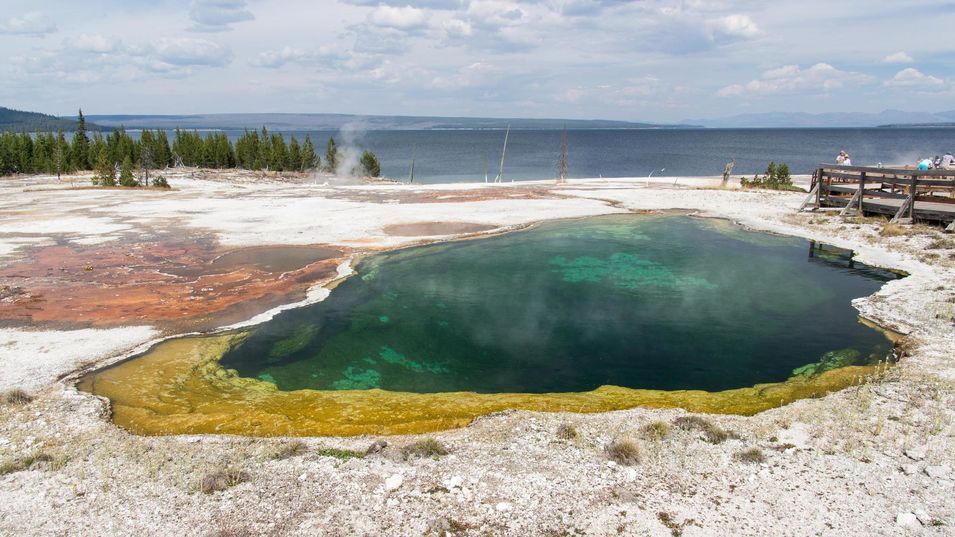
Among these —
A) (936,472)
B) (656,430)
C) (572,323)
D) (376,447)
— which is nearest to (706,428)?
(656,430)

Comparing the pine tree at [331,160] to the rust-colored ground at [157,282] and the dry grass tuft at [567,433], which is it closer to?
the rust-colored ground at [157,282]

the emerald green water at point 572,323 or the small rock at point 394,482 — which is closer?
the small rock at point 394,482

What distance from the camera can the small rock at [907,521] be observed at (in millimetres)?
8201

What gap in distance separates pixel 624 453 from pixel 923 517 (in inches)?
164

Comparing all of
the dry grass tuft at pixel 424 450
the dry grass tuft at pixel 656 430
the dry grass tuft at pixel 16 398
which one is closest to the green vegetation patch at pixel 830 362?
the dry grass tuft at pixel 656 430

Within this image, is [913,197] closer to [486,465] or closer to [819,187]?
[819,187]

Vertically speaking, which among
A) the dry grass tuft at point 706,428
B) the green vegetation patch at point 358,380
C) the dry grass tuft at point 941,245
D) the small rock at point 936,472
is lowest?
the green vegetation patch at point 358,380

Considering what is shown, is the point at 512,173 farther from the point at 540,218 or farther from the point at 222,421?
the point at 222,421

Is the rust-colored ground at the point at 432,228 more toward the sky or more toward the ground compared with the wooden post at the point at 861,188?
more toward the ground

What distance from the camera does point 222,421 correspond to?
12000 millimetres

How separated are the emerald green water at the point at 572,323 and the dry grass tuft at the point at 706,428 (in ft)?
9.41

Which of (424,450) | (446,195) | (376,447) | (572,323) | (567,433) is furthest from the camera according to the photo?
(446,195)

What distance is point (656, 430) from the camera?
11.1 metres

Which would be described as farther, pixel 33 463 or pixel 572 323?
pixel 572 323
